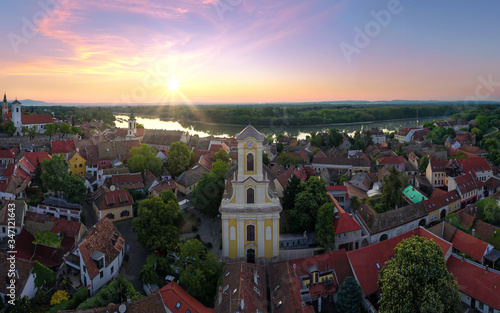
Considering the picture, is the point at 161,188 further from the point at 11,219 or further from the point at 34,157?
the point at 34,157

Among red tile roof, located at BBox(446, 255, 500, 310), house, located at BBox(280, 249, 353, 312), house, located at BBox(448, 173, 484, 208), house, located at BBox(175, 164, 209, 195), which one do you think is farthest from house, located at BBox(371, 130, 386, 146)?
house, located at BBox(280, 249, 353, 312)

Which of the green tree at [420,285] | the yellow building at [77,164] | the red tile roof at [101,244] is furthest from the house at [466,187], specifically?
the yellow building at [77,164]

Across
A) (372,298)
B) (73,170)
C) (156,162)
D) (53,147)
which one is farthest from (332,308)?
(53,147)

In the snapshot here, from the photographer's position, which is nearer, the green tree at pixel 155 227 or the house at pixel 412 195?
the green tree at pixel 155 227

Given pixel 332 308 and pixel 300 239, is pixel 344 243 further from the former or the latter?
pixel 332 308

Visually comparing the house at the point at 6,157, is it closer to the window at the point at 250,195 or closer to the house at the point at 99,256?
the house at the point at 99,256
